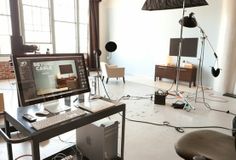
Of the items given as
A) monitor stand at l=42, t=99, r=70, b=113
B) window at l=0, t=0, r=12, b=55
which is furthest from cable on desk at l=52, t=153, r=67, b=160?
window at l=0, t=0, r=12, b=55

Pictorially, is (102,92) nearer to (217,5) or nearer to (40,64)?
(40,64)

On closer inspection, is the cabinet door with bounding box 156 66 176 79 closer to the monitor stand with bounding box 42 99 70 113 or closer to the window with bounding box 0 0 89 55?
the window with bounding box 0 0 89 55

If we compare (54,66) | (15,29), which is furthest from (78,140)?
(15,29)

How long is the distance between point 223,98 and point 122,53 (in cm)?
416

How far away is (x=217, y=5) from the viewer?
16.4ft

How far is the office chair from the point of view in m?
1.35

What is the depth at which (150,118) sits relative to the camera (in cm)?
318

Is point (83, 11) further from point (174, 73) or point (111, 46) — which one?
point (111, 46)

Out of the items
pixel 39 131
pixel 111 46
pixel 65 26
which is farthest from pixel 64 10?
pixel 39 131

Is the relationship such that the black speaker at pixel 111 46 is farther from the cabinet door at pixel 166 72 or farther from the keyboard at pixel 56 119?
the cabinet door at pixel 166 72

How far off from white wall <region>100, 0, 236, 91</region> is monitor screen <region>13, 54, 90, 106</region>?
13.9 ft

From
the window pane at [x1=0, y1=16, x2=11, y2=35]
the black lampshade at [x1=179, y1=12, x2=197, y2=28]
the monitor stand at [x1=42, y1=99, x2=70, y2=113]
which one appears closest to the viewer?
the monitor stand at [x1=42, y1=99, x2=70, y2=113]

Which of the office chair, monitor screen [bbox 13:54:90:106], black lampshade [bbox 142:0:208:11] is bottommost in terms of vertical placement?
the office chair

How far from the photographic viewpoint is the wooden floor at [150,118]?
2178 mm
